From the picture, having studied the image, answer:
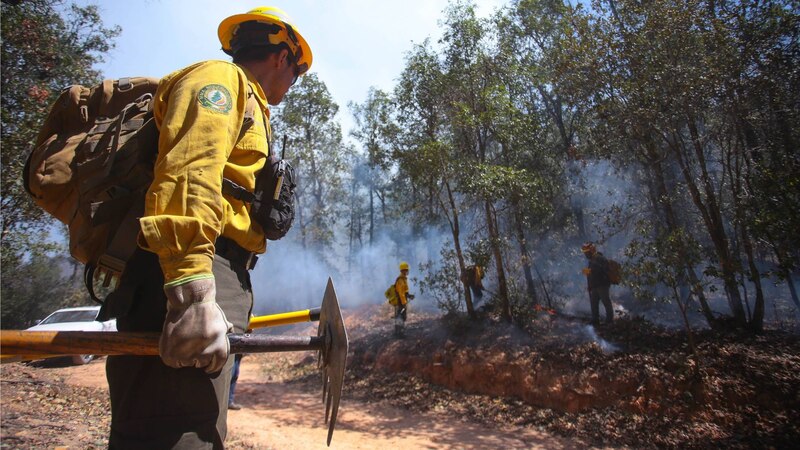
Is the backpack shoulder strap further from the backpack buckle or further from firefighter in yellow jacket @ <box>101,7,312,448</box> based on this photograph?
the backpack buckle

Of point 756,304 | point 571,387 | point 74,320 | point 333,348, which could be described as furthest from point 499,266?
point 74,320

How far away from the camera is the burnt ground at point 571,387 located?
529 centimetres

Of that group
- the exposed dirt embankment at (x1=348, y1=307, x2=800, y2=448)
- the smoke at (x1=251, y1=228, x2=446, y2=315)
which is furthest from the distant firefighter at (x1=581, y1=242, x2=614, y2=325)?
the smoke at (x1=251, y1=228, x2=446, y2=315)

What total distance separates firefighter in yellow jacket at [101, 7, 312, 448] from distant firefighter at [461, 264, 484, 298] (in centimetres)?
895

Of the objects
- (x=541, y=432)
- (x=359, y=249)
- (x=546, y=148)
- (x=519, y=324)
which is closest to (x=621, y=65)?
(x=546, y=148)

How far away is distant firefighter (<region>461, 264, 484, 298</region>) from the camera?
33.9 ft

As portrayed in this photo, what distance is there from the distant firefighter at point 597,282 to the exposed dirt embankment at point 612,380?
452mm

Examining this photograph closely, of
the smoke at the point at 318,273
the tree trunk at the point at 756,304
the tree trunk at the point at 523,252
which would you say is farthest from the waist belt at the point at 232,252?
the smoke at the point at 318,273

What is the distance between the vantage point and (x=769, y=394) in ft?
19.0

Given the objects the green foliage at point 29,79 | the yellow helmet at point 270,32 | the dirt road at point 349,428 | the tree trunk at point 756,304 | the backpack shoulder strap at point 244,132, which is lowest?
the dirt road at point 349,428

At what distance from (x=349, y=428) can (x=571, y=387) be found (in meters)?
3.70

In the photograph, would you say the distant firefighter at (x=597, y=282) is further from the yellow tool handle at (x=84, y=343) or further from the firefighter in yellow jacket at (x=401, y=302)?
the yellow tool handle at (x=84, y=343)

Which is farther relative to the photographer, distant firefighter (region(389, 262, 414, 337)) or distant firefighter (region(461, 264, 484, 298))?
distant firefighter (region(389, 262, 414, 337))

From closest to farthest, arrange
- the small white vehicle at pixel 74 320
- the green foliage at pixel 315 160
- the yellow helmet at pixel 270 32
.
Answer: the yellow helmet at pixel 270 32, the small white vehicle at pixel 74 320, the green foliage at pixel 315 160
